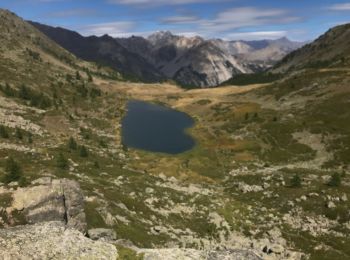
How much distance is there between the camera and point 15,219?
44562 millimetres

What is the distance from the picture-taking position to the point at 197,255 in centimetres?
3350

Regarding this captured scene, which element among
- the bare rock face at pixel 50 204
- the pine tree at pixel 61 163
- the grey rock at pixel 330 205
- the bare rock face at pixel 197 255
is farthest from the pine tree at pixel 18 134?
the bare rock face at pixel 197 255

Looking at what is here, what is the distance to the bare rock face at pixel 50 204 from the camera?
45.9 metres

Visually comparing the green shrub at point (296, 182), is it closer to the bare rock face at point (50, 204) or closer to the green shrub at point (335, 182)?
the green shrub at point (335, 182)

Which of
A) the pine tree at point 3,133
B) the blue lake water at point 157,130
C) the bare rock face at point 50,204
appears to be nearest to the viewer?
the bare rock face at point 50,204

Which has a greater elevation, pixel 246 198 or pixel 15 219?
pixel 15 219

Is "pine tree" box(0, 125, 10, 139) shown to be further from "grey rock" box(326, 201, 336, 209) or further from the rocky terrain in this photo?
"grey rock" box(326, 201, 336, 209)

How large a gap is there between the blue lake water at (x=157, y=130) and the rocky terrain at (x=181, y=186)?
16.5 ft

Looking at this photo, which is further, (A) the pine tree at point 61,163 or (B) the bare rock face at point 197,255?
(A) the pine tree at point 61,163

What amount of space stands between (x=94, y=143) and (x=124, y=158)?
43.8ft

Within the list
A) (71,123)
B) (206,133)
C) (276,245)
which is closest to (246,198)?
(276,245)

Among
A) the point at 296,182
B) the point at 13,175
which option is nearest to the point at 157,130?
the point at 296,182

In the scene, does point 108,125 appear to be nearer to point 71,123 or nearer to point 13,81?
point 71,123

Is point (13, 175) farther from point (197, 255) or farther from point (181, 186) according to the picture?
point (181, 186)
